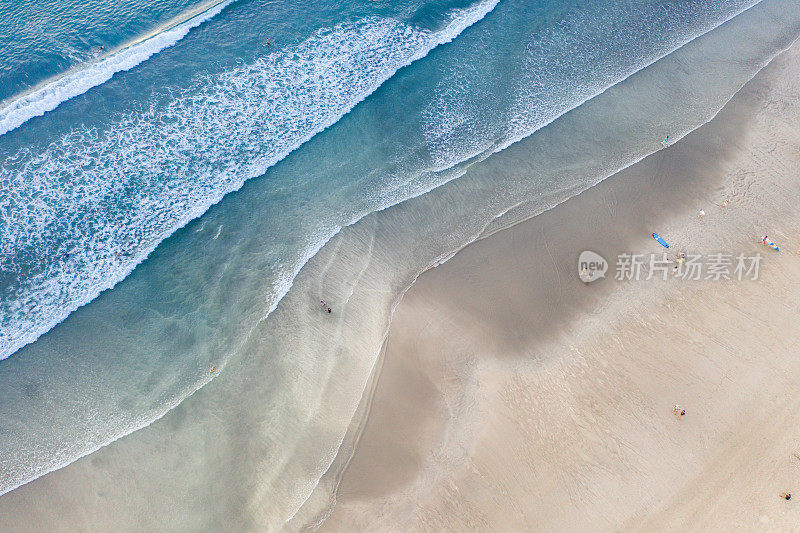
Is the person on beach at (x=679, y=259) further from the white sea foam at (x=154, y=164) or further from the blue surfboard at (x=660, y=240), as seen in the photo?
the white sea foam at (x=154, y=164)

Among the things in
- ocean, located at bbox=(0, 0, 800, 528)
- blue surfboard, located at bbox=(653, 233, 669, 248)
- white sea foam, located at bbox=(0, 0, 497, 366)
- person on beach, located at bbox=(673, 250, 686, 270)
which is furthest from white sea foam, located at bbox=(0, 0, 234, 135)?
person on beach, located at bbox=(673, 250, 686, 270)

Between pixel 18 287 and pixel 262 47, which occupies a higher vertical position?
pixel 262 47

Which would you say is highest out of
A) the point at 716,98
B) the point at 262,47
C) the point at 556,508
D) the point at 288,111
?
the point at 262,47

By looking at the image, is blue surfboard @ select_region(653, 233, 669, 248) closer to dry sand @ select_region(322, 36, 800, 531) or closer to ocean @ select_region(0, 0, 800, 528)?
dry sand @ select_region(322, 36, 800, 531)

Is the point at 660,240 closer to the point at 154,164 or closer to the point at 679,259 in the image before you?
the point at 679,259

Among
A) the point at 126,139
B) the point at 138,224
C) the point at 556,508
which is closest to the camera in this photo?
the point at 556,508

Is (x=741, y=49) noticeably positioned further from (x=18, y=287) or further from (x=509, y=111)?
(x=18, y=287)

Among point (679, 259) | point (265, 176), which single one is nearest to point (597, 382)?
point (679, 259)

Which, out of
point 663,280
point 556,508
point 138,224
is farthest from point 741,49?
point 138,224
